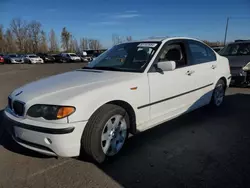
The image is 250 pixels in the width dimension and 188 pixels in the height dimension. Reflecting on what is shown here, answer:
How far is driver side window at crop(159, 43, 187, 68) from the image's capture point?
3.69 metres

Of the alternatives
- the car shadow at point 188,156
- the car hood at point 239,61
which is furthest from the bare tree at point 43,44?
the car shadow at point 188,156

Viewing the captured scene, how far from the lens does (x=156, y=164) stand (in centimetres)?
285

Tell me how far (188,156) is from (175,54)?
176cm

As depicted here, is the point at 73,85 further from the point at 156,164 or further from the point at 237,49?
the point at 237,49

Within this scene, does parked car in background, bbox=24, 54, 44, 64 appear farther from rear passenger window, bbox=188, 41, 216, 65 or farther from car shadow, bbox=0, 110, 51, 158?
rear passenger window, bbox=188, 41, 216, 65

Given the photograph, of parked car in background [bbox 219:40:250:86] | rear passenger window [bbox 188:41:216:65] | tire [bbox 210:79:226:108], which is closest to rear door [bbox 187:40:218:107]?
rear passenger window [bbox 188:41:216:65]

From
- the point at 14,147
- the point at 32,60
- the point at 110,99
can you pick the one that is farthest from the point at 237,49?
the point at 32,60

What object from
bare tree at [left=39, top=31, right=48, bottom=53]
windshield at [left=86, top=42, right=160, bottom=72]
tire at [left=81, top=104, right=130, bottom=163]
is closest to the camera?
tire at [left=81, top=104, right=130, bottom=163]

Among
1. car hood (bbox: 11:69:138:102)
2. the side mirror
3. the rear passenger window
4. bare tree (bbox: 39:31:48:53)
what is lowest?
car hood (bbox: 11:69:138:102)

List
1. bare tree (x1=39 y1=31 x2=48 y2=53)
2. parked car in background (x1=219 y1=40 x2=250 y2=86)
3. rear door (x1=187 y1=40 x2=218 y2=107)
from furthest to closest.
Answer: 1. bare tree (x1=39 y1=31 x2=48 y2=53)
2. parked car in background (x1=219 y1=40 x2=250 y2=86)
3. rear door (x1=187 y1=40 x2=218 y2=107)

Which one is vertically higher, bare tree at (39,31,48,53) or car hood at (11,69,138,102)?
bare tree at (39,31,48,53)

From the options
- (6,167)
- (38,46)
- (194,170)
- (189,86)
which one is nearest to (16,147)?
(6,167)

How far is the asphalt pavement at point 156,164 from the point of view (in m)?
2.49

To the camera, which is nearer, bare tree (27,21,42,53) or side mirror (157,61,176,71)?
side mirror (157,61,176,71)
